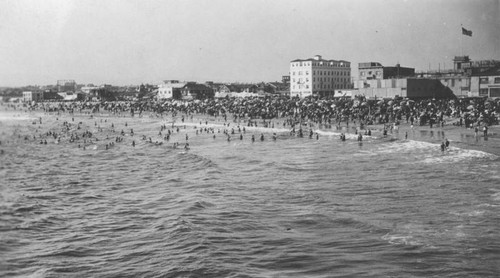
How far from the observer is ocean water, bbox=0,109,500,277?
17.1 meters

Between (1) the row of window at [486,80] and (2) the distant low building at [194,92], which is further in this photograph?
(2) the distant low building at [194,92]

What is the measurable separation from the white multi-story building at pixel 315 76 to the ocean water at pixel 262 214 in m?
70.9

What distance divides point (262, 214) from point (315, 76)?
309 feet

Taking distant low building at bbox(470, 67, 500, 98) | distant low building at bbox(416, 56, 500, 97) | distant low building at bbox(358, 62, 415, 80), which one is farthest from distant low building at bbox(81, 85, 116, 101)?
distant low building at bbox(470, 67, 500, 98)

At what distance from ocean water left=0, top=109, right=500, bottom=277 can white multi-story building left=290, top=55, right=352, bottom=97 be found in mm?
70940

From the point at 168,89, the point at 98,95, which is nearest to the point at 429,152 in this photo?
the point at 168,89

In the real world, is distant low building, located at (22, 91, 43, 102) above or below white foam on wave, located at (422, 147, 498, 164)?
above

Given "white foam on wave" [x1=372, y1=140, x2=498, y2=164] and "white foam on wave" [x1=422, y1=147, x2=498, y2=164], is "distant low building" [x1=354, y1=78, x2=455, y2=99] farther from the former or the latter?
"white foam on wave" [x1=422, y1=147, x2=498, y2=164]

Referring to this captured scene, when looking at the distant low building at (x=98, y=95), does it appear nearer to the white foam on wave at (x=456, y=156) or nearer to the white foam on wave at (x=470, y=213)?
the white foam on wave at (x=456, y=156)

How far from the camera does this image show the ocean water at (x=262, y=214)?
1708cm

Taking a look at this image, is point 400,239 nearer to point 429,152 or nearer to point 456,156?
point 456,156

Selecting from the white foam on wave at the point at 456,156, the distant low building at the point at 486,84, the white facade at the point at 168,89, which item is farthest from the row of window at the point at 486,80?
the white facade at the point at 168,89

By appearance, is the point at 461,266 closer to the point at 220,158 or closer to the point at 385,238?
the point at 385,238

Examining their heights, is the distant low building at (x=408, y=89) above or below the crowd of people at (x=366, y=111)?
above
